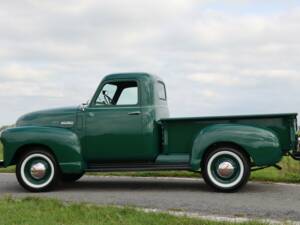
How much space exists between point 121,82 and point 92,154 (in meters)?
1.43

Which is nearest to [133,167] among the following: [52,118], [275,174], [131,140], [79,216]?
[131,140]

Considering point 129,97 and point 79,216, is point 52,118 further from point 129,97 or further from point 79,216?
point 79,216

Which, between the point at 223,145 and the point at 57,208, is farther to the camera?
the point at 223,145

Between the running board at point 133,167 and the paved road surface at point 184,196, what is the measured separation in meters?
0.39

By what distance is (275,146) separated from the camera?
8461mm

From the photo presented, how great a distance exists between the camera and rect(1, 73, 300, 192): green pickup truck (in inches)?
338

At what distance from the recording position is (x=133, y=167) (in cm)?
898

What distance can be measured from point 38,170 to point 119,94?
77.7 inches

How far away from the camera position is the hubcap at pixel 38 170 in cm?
902

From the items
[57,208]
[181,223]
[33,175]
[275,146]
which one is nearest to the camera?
[181,223]

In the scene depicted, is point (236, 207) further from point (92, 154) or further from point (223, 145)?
point (92, 154)

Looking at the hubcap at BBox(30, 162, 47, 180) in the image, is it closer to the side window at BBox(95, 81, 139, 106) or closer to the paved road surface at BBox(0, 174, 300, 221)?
the paved road surface at BBox(0, 174, 300, 221)

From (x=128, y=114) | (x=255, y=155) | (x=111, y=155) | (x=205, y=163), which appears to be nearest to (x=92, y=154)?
(x=111, y=155)

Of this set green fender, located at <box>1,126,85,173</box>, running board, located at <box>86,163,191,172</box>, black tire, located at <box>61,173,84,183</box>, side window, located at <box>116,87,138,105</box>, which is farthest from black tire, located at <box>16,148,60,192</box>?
side window, located at <box>116,87,138,105</box>
